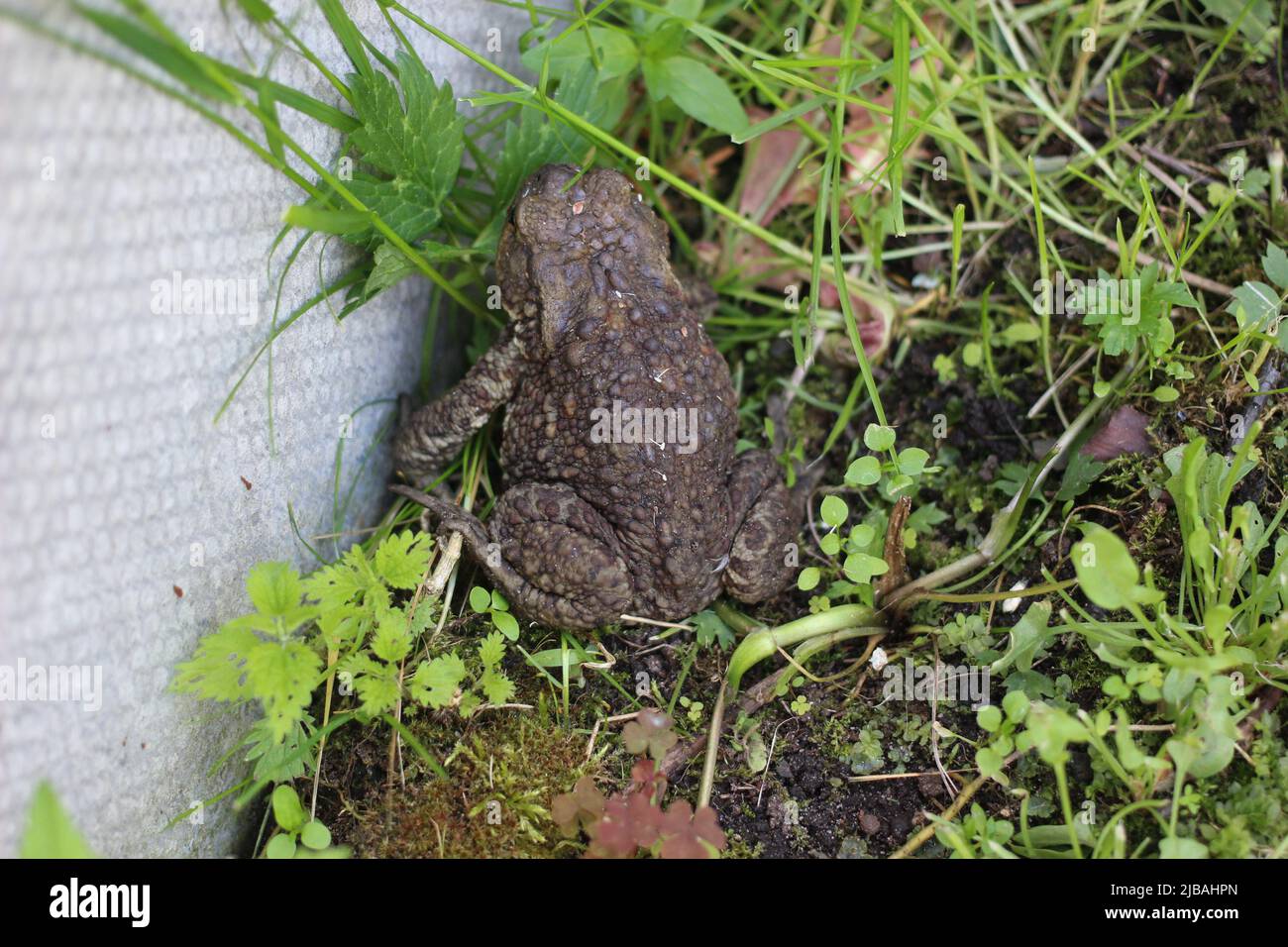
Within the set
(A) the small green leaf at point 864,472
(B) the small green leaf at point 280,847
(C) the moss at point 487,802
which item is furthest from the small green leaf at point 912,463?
(B) the small green leaf at point 280,847

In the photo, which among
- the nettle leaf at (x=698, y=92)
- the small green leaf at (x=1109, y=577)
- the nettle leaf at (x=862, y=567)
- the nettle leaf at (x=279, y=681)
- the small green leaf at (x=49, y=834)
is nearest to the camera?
the small green leaf at (x=49, y=834)

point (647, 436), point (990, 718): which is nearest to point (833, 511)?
point (647, 436)

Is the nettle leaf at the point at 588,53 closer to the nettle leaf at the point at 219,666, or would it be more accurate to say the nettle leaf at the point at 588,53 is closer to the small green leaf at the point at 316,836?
the nettle leaf at the point at 219,666

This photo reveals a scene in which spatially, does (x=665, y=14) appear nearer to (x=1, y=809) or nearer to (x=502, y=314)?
(x=502, y=314)

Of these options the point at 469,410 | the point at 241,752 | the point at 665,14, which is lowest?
the point at 241,752

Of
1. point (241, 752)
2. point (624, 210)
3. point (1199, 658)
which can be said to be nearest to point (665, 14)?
point (624, 210)

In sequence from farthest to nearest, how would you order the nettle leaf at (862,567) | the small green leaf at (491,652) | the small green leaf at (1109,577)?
the small green leaf at (491,652) → the nettle leaf at (862,567) → the small green leaf at (1109,577)

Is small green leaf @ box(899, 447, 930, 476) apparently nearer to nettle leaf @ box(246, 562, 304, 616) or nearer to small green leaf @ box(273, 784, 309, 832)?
nettle leaf @ box(246, 562, 304, 616)
